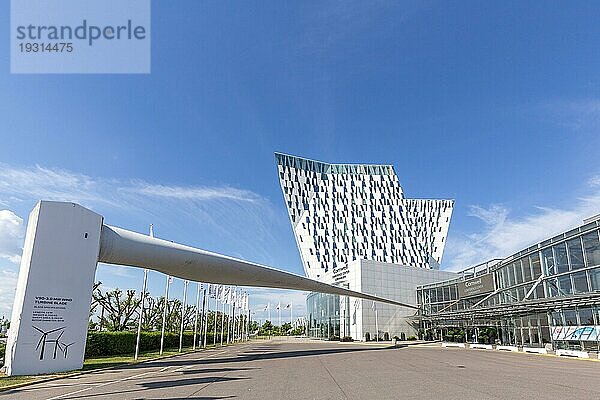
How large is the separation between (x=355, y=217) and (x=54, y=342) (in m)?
82.4

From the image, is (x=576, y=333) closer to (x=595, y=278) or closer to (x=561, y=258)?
(x=595, y=278)

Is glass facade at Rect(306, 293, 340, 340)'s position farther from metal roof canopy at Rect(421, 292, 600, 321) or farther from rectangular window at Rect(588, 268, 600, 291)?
rectangular window at Rect(588, 268, 600, 291)

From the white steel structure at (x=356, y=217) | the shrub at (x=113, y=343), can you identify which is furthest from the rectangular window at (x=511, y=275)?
the white steel structure at (x=356, y=217)

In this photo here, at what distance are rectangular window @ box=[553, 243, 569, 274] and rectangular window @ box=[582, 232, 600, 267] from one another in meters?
2.10

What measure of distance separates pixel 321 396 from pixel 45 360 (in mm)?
11655

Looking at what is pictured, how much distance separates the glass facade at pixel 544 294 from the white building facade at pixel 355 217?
144ft

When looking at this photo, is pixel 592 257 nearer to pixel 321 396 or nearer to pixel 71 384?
pixel 321 396

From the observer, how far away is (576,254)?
27.0 metres

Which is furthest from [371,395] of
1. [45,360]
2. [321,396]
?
[45,360]

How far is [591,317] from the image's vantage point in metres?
25.4

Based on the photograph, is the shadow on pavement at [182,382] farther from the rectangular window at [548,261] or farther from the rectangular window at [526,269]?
the rectangular window at [526,269]

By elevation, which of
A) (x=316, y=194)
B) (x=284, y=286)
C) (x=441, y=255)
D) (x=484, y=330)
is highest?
(x=316, y=194)

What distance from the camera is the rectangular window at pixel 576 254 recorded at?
26578 millimetres

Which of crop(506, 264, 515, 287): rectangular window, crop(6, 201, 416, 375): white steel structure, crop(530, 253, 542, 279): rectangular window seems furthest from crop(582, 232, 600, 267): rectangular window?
crop(6, 201, 416, 375): white steel structure
